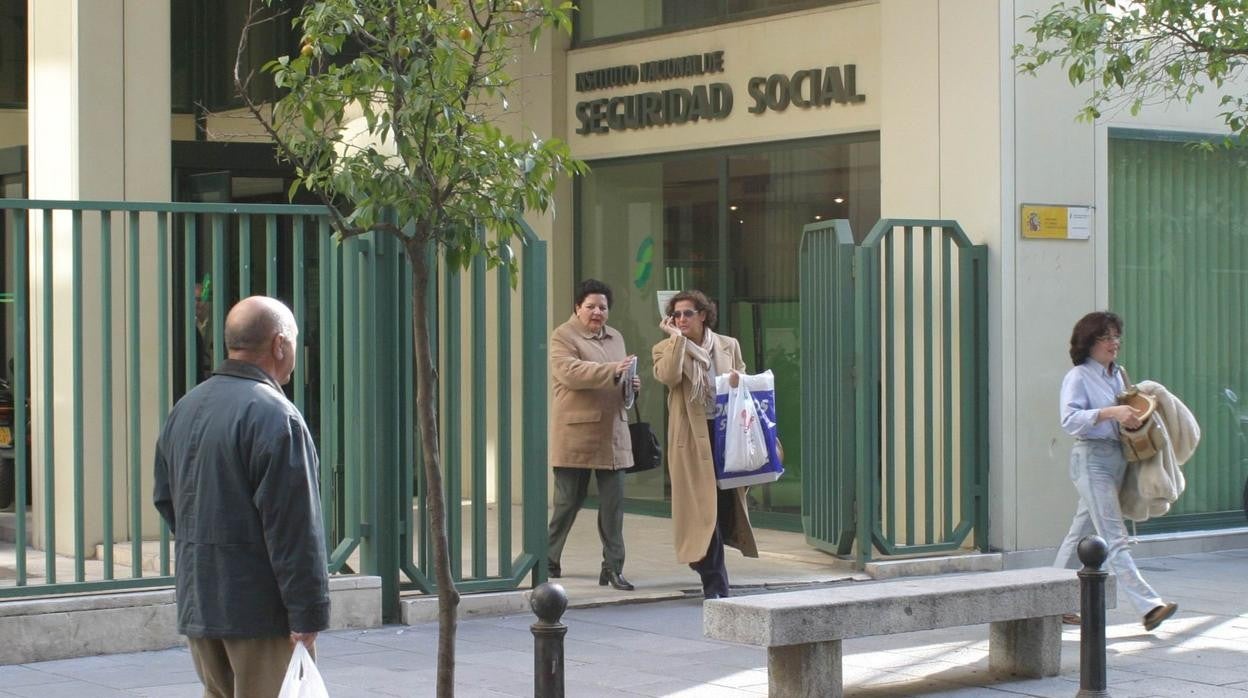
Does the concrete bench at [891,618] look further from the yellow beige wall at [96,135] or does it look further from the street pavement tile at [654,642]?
the yellow beige wall at [96,135]

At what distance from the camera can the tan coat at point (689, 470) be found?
33.4ft

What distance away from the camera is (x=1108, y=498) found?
9.59m

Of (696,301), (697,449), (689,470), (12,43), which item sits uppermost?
(12,43)

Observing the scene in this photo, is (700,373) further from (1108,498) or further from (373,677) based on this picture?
(373,677)

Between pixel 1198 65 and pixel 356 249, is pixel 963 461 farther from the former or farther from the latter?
pixel 356 249

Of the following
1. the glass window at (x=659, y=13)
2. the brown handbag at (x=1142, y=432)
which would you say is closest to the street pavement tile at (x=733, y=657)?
the brown handbag at (x=1142, y=432)

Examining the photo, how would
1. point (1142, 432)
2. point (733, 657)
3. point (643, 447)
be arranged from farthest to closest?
point (643, 447)
point (1142, 432)
point (733, 657)

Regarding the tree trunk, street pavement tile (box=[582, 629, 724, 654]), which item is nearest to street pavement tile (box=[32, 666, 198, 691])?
street pavement tile (box=[582, 629, 724, 654])

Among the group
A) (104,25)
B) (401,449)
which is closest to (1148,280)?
(401,449)

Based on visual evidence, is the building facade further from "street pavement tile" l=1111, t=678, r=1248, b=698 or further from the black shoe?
"street pavement tile" l=1111, t=678, r=1248, b=698

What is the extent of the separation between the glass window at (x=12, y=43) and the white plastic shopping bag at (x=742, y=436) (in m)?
9.06

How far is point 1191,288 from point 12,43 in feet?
35.2

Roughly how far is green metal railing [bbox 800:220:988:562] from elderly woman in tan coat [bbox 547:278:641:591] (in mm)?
1708

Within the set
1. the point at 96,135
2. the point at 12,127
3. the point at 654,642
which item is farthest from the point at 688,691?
the point at 12,127
